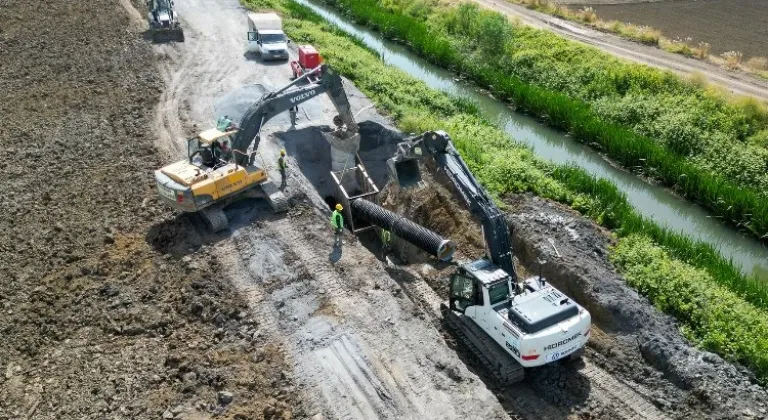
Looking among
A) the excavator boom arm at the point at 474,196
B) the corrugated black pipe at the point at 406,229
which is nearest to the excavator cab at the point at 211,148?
the corrugated black pipe at the point at 406,229

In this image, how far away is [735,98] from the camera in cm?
2941

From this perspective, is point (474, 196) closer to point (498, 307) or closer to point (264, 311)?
point (498, 307)

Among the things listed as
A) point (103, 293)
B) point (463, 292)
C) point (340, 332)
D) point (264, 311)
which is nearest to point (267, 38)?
point (103, 293)

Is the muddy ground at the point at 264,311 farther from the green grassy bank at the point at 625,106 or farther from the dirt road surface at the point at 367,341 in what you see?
the green grassy bank at the point at 625,106

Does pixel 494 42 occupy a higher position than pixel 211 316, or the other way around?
pixel 494 42

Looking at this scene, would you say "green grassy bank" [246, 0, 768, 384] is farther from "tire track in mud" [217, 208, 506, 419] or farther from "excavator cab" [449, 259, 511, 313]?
"tire track in mud" [217, 208, 506, 419]

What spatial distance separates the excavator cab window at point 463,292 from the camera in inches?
619

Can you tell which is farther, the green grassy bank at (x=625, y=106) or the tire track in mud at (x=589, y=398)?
the green grassy bank at (x=625, y=106)

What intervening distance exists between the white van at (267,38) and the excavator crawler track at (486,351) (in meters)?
21.1

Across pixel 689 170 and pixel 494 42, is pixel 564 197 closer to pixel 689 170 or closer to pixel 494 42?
pixel 689 170

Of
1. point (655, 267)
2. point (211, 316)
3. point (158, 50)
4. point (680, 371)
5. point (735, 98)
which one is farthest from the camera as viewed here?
point (158, 50)

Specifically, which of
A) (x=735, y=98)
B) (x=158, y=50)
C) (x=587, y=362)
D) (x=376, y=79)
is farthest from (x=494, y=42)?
(x=587, y=362)

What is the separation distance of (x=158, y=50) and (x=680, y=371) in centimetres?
3010

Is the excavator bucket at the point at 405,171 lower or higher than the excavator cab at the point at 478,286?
higher
